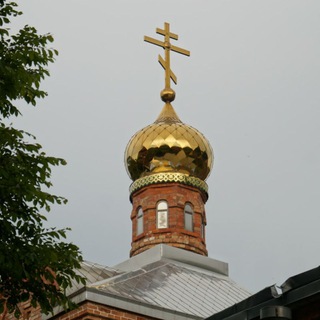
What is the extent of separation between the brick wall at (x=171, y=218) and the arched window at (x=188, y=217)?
0.28 ft

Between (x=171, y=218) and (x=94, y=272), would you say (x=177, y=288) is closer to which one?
(x=94, y=272)

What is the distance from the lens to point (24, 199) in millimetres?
11023

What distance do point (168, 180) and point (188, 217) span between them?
3.76 ft

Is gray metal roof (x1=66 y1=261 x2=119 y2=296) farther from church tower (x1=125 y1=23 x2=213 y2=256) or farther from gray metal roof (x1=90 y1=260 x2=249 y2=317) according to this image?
church tower (x1=125 y1=23 x2=213 y2=256)

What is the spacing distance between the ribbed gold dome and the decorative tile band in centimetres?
14

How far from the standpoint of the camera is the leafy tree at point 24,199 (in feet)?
35.6

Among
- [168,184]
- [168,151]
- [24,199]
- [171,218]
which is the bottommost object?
[24,199]

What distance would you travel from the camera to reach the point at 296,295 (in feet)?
33.1

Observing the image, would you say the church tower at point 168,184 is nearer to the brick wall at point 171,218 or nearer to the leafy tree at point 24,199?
the brick wall at point 171,218

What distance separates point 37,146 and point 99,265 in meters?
9.87

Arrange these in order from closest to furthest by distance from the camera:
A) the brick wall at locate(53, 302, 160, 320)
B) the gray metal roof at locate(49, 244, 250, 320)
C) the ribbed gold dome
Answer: the brick wall at locate(53, 302, 160, 320) → the gray metal roof at locate(49, 244, 250, 320) → the ribbed gold dome

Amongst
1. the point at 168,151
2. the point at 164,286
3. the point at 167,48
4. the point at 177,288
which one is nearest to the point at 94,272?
the point at 164,286

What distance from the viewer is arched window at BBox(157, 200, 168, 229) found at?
23.8m

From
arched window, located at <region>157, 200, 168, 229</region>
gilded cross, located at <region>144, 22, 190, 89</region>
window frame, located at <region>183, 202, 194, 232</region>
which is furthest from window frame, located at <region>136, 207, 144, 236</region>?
gilded cross, located at <region>144, 22, 190, 89</region>
